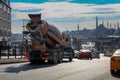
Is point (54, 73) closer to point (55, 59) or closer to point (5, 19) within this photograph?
point (55, 59)

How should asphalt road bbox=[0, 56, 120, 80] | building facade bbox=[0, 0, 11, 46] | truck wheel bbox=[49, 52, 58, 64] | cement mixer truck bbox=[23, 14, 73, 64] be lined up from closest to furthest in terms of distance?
asphalt road bbox=[0, 56, 120, 80], cement mixer truck bbox=[23, 14, 73, 64], truck wheel bbox=[49, 52, 58, 64], building facade bbox=[0, 0, 11, 46]

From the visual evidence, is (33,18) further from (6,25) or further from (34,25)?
(6,25)

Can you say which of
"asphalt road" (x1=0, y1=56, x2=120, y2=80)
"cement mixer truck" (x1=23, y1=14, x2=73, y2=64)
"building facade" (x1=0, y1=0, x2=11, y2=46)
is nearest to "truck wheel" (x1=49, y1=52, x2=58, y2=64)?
"cement mixer truck" (x1=23, y1=14, x2=73, y2=64)

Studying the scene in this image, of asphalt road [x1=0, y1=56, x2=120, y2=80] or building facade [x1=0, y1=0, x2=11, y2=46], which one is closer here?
asphalt road [x1=0, y1=56, x2=120, y2=80]

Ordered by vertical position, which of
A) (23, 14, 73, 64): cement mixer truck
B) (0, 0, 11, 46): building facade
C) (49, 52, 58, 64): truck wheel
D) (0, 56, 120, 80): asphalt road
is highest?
(0, 0, 11, 46): building facade

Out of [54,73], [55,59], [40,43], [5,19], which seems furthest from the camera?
[5,19]

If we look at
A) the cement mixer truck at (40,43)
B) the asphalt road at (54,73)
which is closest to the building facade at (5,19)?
the cement mixer truck at (40,43)

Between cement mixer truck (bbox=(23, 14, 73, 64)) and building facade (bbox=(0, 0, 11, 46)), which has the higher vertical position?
building facade (bbox=(0, 0, 11, 46))

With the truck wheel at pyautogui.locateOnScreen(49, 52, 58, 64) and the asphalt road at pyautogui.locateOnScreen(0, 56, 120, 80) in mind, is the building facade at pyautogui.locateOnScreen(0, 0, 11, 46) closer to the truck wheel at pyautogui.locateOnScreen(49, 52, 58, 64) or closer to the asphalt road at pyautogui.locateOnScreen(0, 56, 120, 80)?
the truck wheel at pyautogui.locateOnScreen(49, 52, 58, 64)

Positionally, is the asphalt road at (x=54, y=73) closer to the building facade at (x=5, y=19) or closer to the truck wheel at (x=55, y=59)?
the truck wheel at (x=55, y=59)

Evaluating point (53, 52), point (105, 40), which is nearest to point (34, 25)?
point (53, 52)

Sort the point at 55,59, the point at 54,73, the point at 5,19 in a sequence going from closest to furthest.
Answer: the point at 54,73 < the point at 55,59 < the point at 5,19

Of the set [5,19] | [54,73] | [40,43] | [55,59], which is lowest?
[54,73]

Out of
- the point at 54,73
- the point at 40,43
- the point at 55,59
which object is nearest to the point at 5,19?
the point at 55,59
